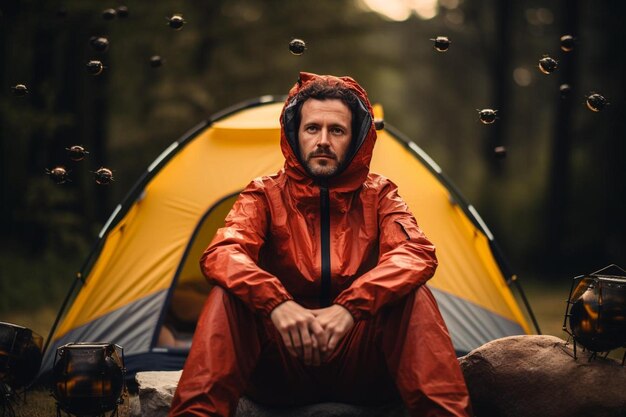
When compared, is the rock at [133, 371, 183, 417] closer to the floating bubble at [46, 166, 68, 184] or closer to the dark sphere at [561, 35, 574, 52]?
the floating bubble at [46, 166, 68, 184]

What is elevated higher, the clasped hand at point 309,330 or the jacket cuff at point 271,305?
the jacket cuff at point 271,305

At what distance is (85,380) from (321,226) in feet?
4.06

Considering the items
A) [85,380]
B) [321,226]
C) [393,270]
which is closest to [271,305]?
[393,270]

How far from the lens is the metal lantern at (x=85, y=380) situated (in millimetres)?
3039

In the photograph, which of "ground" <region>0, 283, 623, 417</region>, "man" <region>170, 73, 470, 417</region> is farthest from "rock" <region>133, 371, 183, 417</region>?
"man" <region>170, 73, 470, 417</region>

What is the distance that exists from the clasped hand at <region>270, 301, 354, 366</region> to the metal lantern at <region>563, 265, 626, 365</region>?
1195 mm

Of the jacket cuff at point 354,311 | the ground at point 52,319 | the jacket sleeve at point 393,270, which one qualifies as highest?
the jacket sleeve at point 393,270

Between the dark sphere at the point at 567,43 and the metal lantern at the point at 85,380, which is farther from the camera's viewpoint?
the dark sphere at the point at 567,43

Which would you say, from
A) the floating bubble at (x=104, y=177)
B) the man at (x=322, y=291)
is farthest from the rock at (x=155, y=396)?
the floating bubble at (x=104, y=177)

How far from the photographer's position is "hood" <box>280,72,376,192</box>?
3363 mm

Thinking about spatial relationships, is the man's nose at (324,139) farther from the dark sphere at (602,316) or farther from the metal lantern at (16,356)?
the metal lantern at (16,356)

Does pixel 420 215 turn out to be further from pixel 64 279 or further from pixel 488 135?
pixel 488 135

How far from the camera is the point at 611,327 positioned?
3170 millimetres

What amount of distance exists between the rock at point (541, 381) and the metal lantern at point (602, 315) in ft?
0.41
